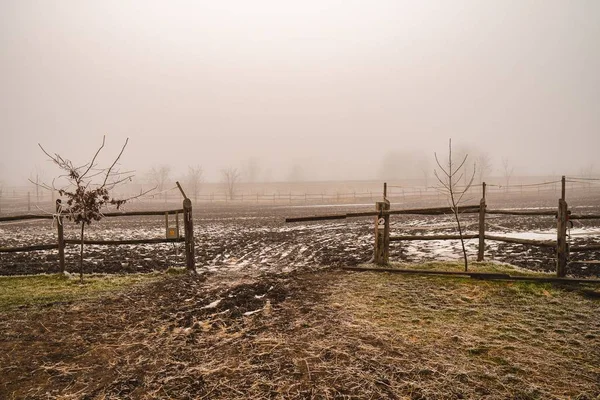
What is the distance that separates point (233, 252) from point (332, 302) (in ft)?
19.1

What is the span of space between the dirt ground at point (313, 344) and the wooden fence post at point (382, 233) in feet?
5.06

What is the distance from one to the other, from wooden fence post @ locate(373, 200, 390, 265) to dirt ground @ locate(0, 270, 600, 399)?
5.06 ft

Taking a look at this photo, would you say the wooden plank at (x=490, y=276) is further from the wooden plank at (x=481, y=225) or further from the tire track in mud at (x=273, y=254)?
the wooden plank at (x=481, y=225)

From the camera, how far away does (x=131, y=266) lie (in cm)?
876

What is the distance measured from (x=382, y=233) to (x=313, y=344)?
4.31 metres

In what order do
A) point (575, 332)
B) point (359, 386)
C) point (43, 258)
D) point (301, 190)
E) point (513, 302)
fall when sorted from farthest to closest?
point (301, 190)
point (43, 258)
point (513, 302)
point (575, 332)
point (359, 386)

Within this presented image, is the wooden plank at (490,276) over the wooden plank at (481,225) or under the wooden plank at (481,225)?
under

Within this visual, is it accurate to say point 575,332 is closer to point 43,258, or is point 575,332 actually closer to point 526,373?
point 526,373

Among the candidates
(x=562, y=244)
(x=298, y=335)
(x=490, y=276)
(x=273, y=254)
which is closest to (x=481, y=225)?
(x=562, y=244)

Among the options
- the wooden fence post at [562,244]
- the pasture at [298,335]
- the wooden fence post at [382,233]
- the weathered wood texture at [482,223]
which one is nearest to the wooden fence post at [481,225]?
the weathered wood texture at [482,223]

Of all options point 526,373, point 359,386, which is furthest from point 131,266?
point 526,373

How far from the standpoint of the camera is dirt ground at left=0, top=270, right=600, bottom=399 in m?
3.09

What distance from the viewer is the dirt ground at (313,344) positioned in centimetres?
309

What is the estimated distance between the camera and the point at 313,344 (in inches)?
155
